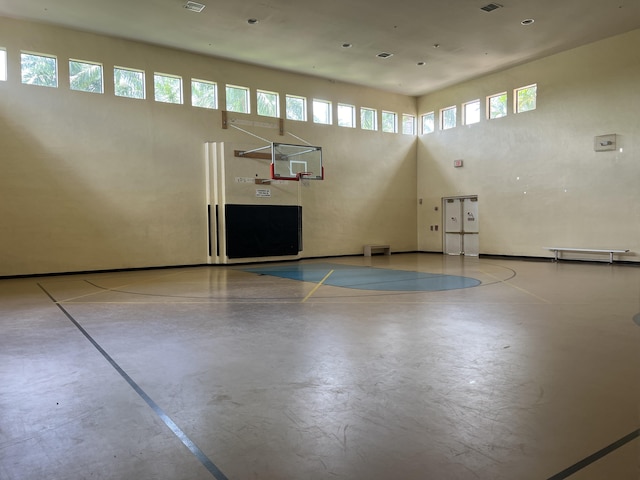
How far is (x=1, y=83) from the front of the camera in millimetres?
10375

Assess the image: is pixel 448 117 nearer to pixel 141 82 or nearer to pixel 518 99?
pixel 518 99

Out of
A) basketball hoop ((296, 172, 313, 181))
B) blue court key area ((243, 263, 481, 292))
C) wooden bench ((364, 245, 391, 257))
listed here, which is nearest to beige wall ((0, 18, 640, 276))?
wooden bench ((364, 245, 391, 257))

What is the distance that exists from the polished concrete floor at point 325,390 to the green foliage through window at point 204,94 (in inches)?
328

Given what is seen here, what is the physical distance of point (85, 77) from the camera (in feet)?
37.5

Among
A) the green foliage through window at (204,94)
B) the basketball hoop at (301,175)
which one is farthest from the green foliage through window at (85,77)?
the basketball hoop at (301,175)

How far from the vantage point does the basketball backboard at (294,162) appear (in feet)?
44.6

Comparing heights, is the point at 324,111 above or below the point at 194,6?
below

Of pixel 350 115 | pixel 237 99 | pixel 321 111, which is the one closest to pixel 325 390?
pixel 237 99

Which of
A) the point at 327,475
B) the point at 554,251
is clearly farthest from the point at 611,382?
the point at 554,251

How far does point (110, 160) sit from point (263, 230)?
4732 mm

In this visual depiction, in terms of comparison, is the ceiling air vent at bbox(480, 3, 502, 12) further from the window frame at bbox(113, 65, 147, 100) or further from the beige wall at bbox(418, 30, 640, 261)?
the window frame at bbox(113, 65, 147, 100)

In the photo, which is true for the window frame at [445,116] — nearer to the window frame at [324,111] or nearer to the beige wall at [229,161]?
the beige wall at [229,161]

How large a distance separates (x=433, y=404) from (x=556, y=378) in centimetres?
107

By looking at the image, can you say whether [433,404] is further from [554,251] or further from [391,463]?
[554,251]
